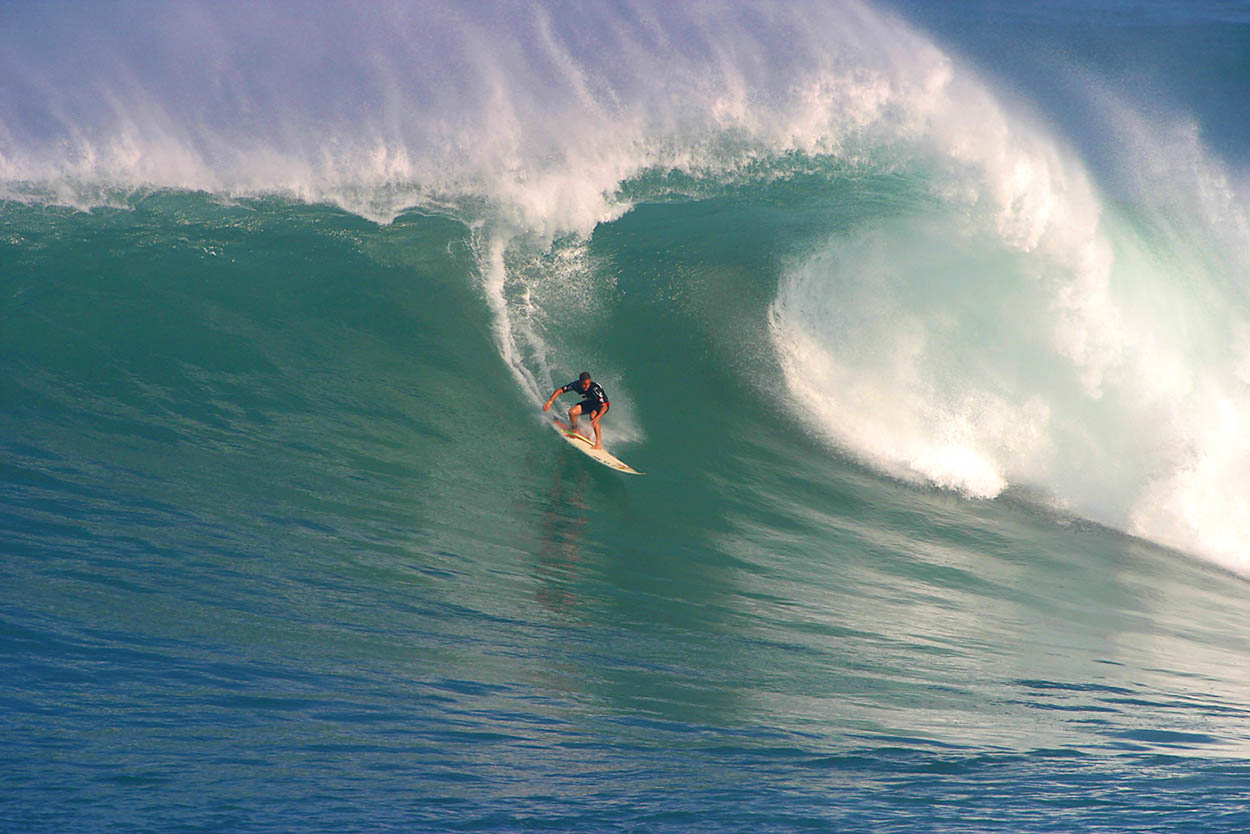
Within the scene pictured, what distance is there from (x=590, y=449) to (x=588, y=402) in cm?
49

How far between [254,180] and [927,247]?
8.91 m

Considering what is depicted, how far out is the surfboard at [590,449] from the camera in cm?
1078

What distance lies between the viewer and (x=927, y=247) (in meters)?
14.2

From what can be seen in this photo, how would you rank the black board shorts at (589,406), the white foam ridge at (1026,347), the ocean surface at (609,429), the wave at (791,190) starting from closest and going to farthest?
1. the ocean surface at (609,429)
2. the black board shorts at (589,406)
3. the white foam ridge at (1026,347)
4. the wave at (791,190)

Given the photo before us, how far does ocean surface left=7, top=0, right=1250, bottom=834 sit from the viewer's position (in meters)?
5.32

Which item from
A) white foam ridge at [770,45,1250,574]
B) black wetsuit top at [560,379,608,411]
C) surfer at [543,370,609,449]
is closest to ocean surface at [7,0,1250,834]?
white foam ridge at [770,45,1250,574]

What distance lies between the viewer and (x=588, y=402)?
10898 mm

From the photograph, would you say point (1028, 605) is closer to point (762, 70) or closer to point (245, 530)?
point (245, 530)

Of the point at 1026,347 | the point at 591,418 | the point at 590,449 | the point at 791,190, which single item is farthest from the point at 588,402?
the point at 1026,347

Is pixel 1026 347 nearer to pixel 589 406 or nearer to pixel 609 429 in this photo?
pixel 609 429

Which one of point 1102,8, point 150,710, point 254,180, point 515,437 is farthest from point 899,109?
point 1102,8

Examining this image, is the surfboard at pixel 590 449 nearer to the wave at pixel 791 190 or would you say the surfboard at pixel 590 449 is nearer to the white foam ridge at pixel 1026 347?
the wave at pixel 791 190

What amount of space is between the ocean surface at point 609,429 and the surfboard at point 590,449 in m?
0.16

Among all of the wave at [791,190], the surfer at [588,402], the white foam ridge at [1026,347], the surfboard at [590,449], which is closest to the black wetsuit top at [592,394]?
the surfer at [588,402]
